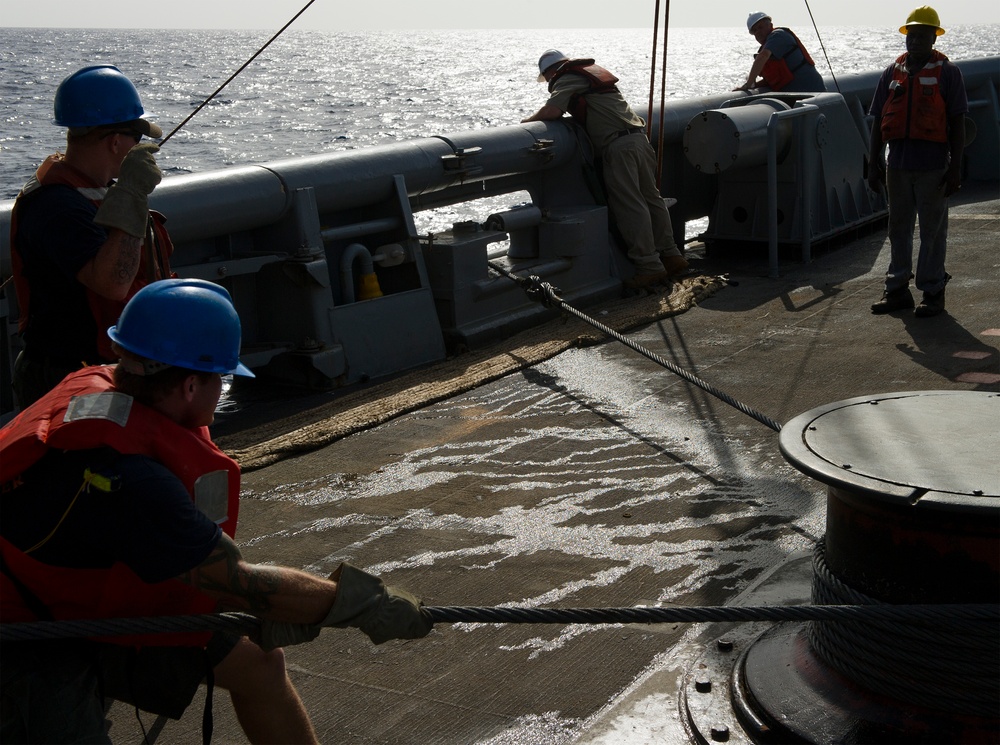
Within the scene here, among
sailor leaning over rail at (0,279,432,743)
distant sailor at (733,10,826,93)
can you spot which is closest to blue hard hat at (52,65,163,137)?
sailor leaning over rail at (0,279,432,743)

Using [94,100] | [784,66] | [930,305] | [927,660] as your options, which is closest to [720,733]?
[927,660]

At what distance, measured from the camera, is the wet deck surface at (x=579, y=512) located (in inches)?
120

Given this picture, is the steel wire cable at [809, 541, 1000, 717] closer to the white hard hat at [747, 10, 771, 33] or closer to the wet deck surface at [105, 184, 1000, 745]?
the wet deck surface at [105, 184, 1000, 745]

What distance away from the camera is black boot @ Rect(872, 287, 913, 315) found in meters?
7.02

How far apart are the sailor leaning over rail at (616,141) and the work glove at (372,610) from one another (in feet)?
19.7

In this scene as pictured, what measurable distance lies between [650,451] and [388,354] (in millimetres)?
2116

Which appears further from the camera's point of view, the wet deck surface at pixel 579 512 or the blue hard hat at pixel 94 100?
the blue hard hat at pixel 94 100

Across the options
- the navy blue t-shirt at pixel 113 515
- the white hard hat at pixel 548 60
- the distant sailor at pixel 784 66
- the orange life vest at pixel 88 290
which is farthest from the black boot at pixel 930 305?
the navy blue t-shirt at pixel 113 515

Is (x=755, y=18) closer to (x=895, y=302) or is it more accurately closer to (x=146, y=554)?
(x=895, y=302)

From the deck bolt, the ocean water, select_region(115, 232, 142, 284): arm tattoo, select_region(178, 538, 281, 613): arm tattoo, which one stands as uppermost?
select_region(115, 232, 142, 284): arm tattoo

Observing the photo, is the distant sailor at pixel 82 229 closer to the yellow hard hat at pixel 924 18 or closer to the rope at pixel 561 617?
the rope at pixel 561 617

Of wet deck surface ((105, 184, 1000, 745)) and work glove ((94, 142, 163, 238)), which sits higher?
work glove ((94, 142, 163, 238))

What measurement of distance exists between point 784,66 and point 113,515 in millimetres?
9460

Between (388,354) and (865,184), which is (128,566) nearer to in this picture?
(388,354)
